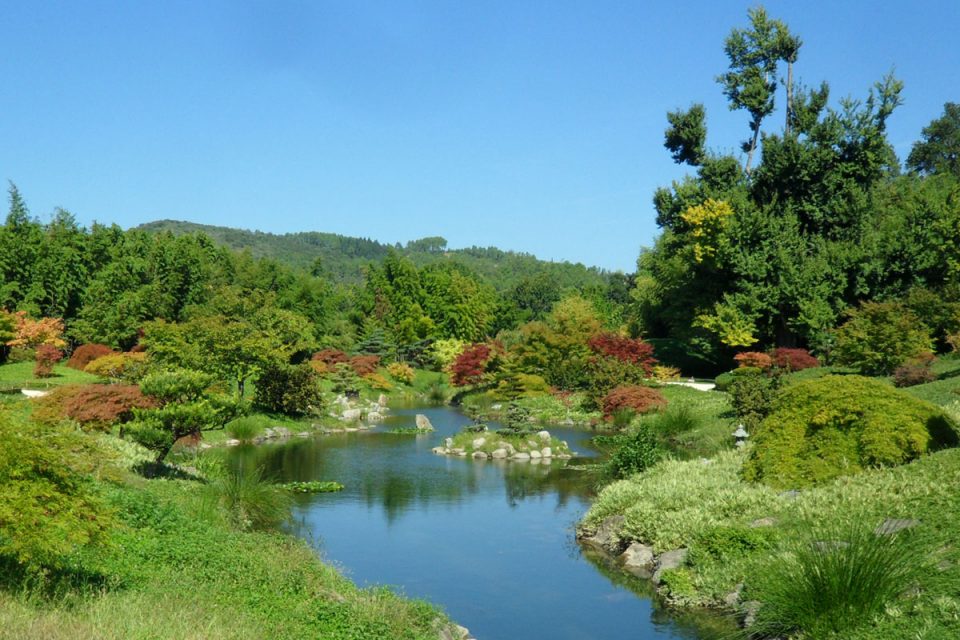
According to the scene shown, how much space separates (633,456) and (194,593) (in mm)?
11805

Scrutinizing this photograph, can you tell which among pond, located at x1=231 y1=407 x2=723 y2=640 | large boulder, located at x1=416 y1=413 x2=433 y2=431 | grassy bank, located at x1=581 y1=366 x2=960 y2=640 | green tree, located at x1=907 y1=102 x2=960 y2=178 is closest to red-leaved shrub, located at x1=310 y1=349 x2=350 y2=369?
large boulder, located at x1=416 y1=413 x2=433 y2=431

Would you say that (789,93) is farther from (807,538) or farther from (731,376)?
(807,538)

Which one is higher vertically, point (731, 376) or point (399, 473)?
point (731, 376)

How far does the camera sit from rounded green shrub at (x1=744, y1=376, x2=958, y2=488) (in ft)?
43.4

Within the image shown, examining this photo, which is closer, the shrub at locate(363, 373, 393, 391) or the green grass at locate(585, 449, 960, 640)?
the green grass at locate(585, 449, 960, 640)

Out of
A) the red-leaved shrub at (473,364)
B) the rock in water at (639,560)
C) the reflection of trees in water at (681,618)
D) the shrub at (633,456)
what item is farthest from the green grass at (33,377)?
the reflection of trees in water at (681,618)

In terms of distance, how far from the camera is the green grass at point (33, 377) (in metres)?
33.0

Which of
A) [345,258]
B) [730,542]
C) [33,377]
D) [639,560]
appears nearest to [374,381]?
[33,377]

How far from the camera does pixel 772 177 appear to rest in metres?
38.1

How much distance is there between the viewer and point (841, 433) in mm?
13906

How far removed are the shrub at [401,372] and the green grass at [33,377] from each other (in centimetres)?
1771

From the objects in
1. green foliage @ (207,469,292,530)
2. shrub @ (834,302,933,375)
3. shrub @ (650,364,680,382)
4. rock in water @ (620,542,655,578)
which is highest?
shrub @ (834,302,933,375)

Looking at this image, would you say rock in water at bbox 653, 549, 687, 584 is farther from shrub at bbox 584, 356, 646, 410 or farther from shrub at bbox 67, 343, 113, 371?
shrub at bbox 67, 343, 113, 371

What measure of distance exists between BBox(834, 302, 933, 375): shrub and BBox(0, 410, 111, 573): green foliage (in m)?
25.5
